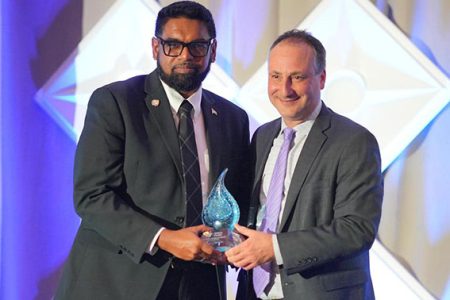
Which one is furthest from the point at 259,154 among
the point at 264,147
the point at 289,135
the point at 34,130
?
the point at 34,130

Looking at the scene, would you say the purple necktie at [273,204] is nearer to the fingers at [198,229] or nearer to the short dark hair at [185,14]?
the fingers at [198,229]

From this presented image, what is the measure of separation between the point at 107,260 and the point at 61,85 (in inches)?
48.7

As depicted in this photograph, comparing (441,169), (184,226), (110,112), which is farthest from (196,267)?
(441,169)

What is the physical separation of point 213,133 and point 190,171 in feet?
0.59

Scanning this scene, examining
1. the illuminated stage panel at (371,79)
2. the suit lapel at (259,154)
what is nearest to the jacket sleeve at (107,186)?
the suit lapel at (259,154)

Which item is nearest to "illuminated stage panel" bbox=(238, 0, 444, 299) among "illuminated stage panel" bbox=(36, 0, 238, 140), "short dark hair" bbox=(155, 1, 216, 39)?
"illuminated stage panel" bbox=(36, 0, 238, 140)

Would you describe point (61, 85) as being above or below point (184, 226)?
above

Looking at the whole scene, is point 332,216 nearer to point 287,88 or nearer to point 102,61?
point 287,88

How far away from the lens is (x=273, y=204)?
6.44 ft

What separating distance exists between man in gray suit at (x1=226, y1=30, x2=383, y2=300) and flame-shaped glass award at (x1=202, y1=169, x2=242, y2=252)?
1.3 inches

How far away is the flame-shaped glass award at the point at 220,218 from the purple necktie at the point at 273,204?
0.13 m

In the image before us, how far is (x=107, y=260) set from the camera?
201cm

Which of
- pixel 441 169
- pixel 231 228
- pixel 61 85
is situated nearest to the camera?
pixel 231 228

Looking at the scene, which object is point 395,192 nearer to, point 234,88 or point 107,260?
point 234,88
